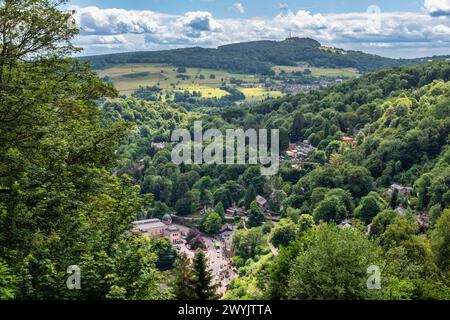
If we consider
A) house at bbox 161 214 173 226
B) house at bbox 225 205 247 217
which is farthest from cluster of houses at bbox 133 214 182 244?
house at bbox 225 205 247 217

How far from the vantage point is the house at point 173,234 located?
3413 inches

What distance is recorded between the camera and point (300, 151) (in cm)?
12625

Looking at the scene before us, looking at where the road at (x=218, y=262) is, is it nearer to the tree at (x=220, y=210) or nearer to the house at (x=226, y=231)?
the house at (x=226, y=231)

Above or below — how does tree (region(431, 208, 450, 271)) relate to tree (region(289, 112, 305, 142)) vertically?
above

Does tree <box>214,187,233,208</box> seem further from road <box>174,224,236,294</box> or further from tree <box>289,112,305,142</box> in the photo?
tree <box>289,112,305,142</box>

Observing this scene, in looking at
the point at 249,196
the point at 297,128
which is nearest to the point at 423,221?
the point at 249,196

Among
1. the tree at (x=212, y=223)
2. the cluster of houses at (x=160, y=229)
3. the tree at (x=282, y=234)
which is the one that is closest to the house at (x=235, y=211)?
the tree at (x=212, y=223)

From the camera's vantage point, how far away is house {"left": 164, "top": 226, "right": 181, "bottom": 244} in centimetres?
8669

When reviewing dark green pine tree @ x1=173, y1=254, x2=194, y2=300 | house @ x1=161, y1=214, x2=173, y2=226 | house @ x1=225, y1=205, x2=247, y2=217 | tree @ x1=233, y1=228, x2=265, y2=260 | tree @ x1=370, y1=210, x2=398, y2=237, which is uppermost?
dark green pine tree @ x1=173, y1=254, x2=194, y2=300

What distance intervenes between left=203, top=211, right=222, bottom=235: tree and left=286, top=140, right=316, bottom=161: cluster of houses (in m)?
35.2

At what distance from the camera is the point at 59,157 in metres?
14.4

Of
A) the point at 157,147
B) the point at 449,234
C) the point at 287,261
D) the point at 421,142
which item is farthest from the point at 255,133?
the point at 287,261

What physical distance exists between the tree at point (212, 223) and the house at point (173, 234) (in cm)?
528

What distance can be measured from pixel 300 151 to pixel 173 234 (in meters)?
49.7
